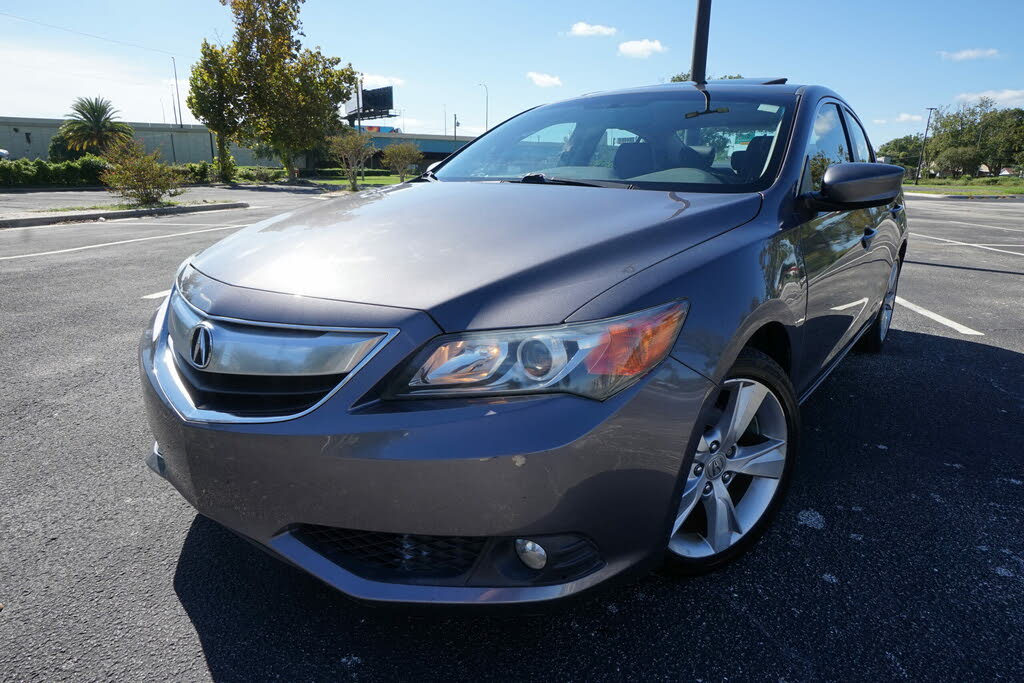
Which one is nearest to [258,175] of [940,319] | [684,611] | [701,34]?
[701,34]

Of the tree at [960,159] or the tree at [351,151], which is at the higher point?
the tree at [960,159]

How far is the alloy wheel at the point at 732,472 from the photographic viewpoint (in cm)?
185

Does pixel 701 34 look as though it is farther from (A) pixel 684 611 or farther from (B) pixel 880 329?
(A) pixel 684 611

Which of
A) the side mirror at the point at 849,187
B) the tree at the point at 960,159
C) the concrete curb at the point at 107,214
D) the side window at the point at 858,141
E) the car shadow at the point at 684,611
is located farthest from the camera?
the tree at the point at 960,159

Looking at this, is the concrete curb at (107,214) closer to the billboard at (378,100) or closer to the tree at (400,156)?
the tree at (400,156)

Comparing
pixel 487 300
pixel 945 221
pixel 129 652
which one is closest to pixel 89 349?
pixel 129 652

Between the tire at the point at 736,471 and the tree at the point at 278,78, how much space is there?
39378 mm

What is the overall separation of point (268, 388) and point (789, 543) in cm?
170

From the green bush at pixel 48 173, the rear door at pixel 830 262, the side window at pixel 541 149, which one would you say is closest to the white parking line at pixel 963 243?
the rear door at pixel 830 262

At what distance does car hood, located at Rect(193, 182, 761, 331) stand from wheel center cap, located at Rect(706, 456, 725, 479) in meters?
0.61

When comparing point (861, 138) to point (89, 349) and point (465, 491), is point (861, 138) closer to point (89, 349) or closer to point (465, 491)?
point (465, 491)

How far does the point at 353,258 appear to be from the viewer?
1796 mm

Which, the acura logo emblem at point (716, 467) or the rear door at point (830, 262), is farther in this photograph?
the rear door at point (830, 262)

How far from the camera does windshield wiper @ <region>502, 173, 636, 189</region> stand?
2510 millimetres
